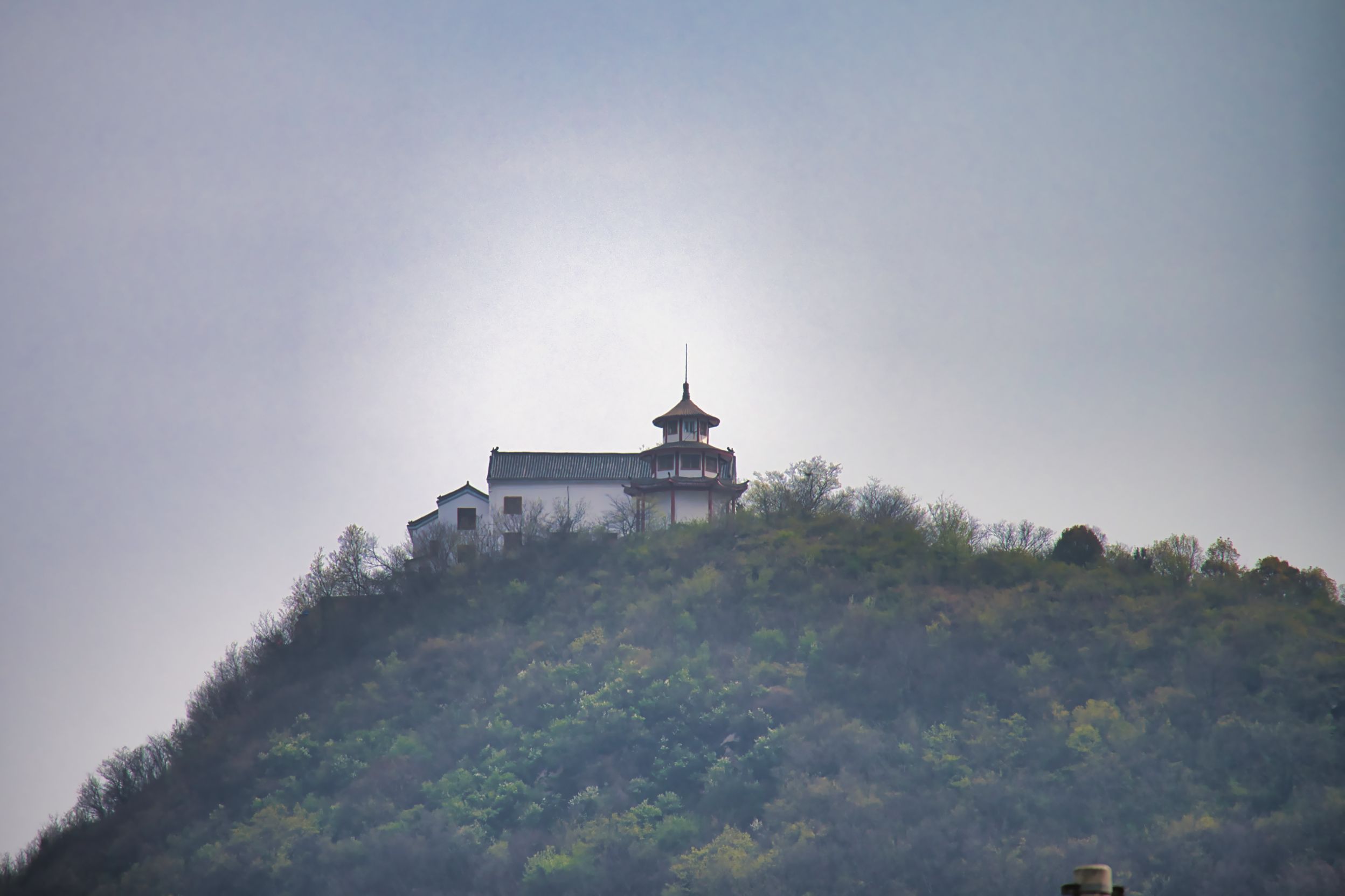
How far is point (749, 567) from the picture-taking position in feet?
192

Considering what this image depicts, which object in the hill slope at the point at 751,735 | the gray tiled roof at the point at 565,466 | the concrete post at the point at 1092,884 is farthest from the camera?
the gray tiled roof at the point at 565,466

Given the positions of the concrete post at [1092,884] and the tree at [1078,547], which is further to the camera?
the tree at [1078,547]

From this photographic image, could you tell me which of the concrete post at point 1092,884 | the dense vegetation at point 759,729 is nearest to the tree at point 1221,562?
the dense vegetation at point 759,729

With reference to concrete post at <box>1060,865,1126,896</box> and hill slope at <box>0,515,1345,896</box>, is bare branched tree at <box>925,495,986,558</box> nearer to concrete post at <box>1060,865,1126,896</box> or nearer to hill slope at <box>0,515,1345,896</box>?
hill slope at <box>0,515,1345,896</box>

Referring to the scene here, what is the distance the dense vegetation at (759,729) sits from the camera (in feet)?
149

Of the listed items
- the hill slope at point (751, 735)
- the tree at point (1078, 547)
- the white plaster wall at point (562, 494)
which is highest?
the white plaster wall at point (562, 494)

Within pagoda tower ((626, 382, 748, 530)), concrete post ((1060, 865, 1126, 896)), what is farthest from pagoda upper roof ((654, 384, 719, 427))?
concrete post ((1060, 865, 1126, 896))

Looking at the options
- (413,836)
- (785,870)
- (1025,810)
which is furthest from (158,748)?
(1025,810)

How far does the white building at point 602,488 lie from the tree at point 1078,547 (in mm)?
15897

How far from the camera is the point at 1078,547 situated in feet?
209

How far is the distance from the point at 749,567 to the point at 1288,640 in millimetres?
21240

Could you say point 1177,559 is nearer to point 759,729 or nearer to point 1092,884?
point 759,729

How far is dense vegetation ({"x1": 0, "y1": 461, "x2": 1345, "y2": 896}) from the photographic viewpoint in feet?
149

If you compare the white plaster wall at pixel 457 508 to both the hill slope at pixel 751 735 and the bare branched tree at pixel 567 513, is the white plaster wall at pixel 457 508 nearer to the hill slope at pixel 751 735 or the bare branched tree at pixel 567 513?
the hill slope at pixel 751 735
